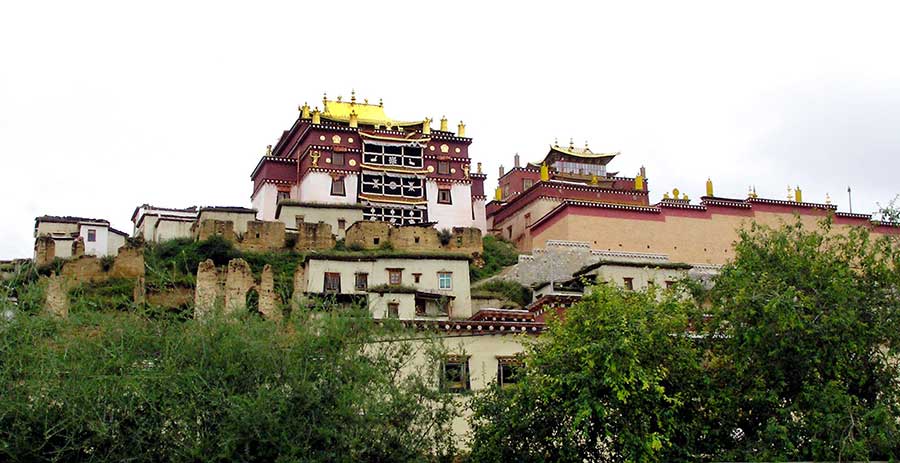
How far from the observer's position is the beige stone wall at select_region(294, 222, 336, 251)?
A: 46.2m

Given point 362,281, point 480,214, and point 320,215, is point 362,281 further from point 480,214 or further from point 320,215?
point 480,214

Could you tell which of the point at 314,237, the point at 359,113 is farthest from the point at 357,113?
the point at 314,237

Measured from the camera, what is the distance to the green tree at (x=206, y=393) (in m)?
20.3

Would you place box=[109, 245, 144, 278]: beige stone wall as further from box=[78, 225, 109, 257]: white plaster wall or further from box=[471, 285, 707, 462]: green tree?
box=[471, 285, 707, 462]: green tree

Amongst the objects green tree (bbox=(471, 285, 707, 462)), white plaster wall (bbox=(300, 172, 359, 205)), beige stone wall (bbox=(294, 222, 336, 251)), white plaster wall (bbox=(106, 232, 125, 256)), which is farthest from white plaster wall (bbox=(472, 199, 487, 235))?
green tree (bbox=(471, 285, 707, 462))

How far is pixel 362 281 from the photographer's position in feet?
129

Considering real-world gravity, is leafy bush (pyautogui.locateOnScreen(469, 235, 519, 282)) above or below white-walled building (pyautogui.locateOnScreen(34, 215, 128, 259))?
below

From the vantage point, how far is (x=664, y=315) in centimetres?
2395

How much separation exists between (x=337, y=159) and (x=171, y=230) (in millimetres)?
8330

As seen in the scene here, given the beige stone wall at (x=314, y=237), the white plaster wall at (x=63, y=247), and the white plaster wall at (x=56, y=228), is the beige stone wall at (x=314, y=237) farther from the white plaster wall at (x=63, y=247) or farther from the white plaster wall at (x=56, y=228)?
the white plaster wall at (x=56, y=228)

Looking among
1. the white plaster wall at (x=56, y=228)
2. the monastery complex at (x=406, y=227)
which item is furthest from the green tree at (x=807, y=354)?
the white plaster wall at (x=56, y=228)

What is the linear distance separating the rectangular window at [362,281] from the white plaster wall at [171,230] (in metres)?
12.1

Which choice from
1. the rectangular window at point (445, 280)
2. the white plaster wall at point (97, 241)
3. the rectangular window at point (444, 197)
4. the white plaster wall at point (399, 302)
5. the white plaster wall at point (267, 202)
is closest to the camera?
the white plaster wall at point (399, 302)

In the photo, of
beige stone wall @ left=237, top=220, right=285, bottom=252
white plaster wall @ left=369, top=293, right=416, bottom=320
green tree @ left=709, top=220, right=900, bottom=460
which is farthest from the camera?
beige stone wall @ left=237, top=220, right=285, bottom=252
